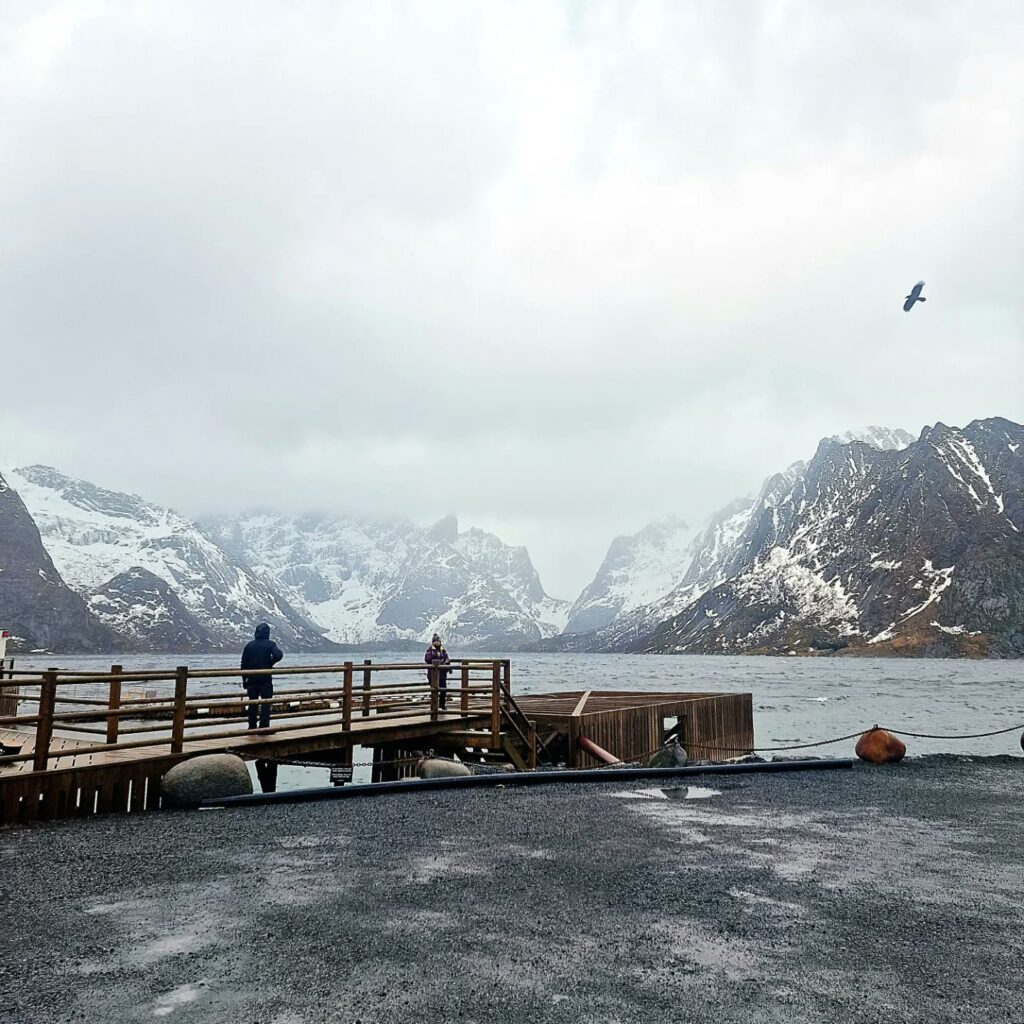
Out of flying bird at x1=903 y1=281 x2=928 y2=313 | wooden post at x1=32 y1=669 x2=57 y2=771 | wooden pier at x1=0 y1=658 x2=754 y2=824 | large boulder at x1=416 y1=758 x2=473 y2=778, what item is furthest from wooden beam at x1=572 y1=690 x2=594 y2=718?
flying bird at x1=903 y1=281 x2=928 y2=313

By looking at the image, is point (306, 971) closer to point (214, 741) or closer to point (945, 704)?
point (214, 741)

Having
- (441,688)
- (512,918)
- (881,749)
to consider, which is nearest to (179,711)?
(441,688)

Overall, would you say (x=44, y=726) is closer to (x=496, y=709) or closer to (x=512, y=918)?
(x=512, y=918)

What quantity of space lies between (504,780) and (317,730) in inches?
243

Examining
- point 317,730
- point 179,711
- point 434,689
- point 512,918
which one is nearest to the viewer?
point 512,918

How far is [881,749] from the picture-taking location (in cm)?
1919

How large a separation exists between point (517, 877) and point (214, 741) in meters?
9.74

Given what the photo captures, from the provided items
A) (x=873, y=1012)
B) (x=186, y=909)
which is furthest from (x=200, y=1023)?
(x=873, y=1012)

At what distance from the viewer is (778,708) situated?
72125mm

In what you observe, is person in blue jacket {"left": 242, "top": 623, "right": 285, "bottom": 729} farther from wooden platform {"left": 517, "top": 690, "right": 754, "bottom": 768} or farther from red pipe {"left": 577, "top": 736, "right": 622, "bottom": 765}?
red pipe {"left": 577, "top": 736, "right": 622, "bottom": 765}

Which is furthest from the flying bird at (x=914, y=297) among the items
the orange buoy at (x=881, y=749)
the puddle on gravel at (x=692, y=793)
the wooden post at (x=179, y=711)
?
the wooden post at (x=179, y=711)

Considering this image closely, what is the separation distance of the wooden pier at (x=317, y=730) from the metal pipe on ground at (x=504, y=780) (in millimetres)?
1651

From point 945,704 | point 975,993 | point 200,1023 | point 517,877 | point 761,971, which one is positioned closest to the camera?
point 200,1023

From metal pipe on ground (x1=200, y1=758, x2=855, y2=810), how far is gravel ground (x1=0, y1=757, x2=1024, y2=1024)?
3.92ft
